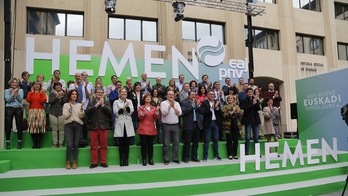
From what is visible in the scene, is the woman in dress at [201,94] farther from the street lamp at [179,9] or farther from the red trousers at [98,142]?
the street lamp at [179,9]

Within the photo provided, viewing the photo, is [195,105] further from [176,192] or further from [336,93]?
[336,93]

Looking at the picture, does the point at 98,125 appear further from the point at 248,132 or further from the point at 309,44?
the point at 309,44

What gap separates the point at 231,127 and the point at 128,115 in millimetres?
2535

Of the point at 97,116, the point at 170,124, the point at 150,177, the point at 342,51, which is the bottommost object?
the point at 150,177

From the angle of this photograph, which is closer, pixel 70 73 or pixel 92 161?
pixel 92 161

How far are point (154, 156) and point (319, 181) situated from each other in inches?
150

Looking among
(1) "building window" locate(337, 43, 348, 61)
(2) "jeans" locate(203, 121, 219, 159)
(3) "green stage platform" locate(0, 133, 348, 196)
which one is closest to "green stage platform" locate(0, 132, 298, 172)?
(3) "green stage platform" locate(0, 133, 348, 196)

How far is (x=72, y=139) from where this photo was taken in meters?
5.89

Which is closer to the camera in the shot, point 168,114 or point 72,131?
point 72,131

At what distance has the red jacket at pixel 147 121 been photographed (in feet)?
20.2

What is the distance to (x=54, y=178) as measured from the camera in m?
5.06

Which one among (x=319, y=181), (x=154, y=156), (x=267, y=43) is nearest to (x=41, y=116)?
(x=154, y=156)

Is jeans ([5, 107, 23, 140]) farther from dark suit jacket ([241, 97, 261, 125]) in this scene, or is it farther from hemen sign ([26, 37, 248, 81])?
dark suit jacket ([241, 97, 261, 125])

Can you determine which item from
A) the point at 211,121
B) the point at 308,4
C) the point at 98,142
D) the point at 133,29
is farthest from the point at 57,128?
the point at 308,4
